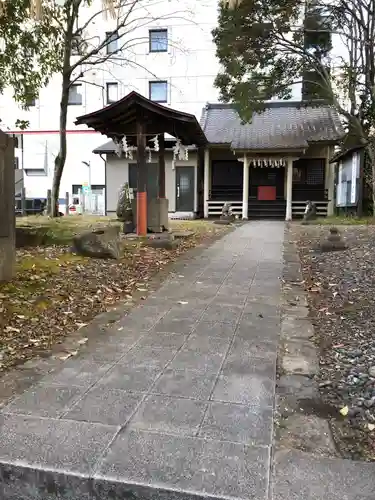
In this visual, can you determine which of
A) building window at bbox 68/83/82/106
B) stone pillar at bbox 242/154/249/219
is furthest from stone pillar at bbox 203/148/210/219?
building window at bbox 68/83/82/106

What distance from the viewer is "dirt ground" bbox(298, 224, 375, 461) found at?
8.20 ft

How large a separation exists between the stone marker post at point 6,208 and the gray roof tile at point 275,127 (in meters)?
13.9

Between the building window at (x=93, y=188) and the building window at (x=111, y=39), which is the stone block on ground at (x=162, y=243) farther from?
the building window at (x=93, y=188)

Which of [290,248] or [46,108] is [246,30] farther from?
[46,108]

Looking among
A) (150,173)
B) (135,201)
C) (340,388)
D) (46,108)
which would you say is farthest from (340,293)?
(46,108)

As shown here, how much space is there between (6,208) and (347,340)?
13.2ft

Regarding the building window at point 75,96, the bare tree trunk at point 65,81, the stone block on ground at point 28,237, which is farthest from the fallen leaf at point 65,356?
the building window at point 75,96

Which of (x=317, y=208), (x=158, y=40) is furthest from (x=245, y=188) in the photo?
(x=158, y=40)

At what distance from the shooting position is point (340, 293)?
5500 millimetres

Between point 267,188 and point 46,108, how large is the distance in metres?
15.1

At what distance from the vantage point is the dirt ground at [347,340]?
2500mm

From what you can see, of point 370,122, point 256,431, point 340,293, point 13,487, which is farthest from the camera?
point 370,122

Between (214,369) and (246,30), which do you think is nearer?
(214,369)

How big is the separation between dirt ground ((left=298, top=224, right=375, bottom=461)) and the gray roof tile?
38.5ft
